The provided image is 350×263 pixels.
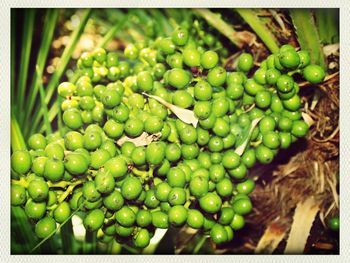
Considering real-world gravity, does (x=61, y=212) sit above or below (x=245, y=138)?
below

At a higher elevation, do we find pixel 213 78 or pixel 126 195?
pixel 213 78

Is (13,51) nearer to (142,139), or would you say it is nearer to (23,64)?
(23,64)

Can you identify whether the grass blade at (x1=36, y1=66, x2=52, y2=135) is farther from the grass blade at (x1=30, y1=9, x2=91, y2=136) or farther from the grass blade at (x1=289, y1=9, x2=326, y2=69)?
the grass blade at (x1=289, y1=9, x2=326, y2=69)

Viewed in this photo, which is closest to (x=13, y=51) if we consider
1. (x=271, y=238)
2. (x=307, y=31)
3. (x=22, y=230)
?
(x=22, y=230)

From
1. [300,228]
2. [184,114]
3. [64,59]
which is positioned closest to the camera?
[184,114]

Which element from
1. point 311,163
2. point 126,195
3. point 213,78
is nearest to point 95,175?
point 126,195
